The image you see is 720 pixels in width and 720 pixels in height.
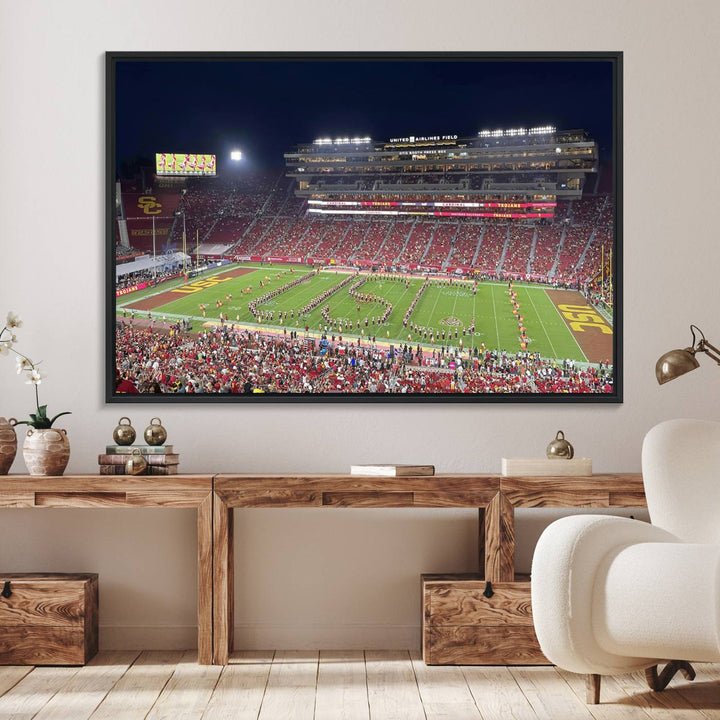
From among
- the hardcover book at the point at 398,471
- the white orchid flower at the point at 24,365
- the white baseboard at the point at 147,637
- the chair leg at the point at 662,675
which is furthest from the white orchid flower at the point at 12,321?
the chair leg at the point at 662,675

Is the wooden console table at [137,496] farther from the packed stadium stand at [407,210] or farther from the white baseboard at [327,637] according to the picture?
the packed stadium stand at [407,210]

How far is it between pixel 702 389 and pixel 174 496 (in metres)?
2.15

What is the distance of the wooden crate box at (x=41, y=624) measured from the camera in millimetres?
3330

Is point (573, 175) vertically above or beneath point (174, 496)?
above

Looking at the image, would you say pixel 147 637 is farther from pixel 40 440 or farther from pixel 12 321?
pixel 12 321

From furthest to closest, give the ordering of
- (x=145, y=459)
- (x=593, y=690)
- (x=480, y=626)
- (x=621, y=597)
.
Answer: (x=145, y=459), (x=480, y=626), (x=593, y=690), (x=621, y=597)

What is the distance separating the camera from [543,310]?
3795 millimetres

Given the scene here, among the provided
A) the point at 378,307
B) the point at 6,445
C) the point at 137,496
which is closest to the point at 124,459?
the point at 137,496

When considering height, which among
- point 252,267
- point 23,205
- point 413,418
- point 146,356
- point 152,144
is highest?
point 152,144

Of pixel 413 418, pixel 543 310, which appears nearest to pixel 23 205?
pixel 413 418

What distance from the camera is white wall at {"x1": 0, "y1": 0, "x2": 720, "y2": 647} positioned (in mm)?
3734

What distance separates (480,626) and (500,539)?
0.32m

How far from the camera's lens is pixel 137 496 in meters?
3.35

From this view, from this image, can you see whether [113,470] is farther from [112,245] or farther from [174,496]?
[112,245]
